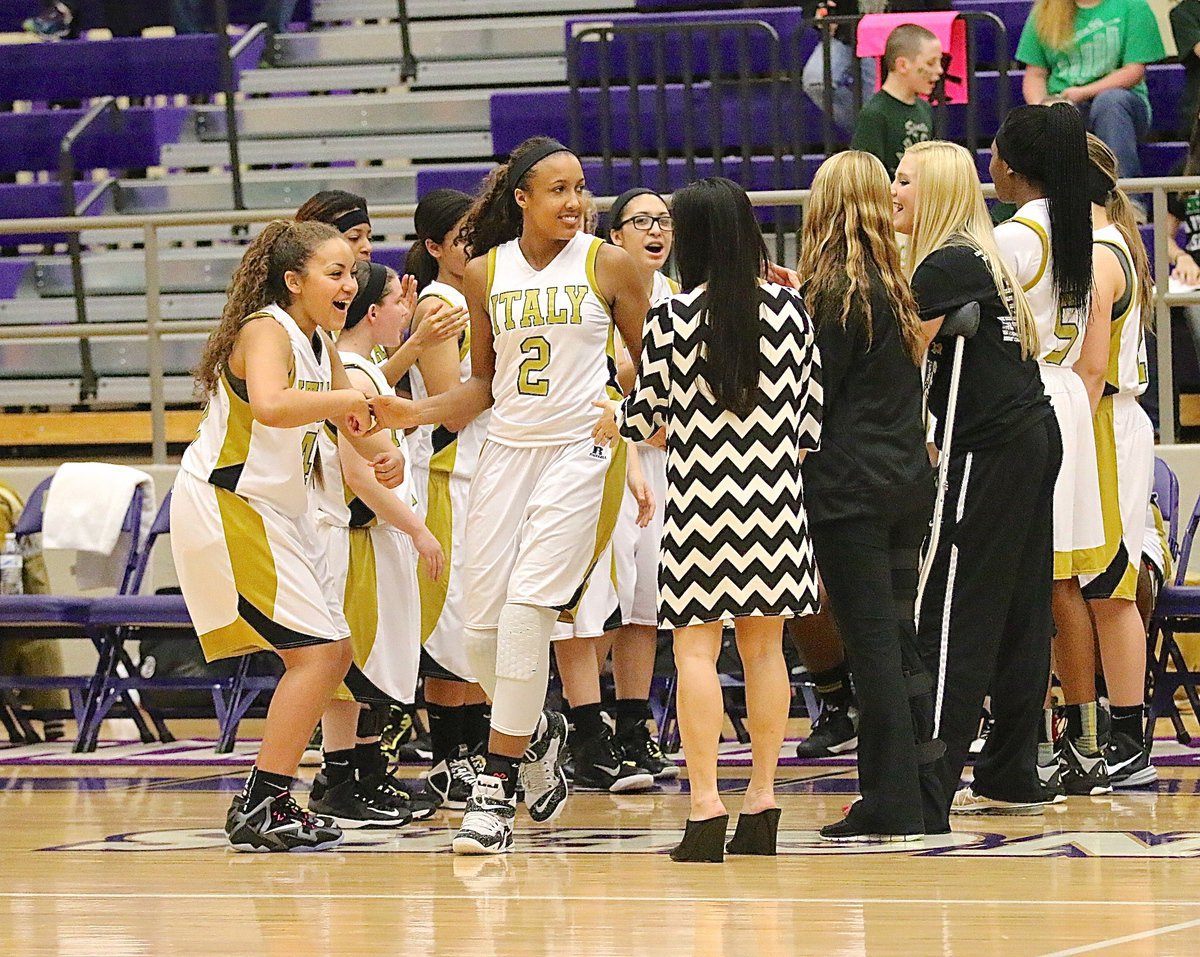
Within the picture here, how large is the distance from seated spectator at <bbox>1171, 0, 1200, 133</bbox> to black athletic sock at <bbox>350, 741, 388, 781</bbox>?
15.8 feet

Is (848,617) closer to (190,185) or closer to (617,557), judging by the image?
(617,557)

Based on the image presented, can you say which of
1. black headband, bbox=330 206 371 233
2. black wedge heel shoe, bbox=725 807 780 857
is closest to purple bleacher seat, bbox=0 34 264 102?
black headband, bbox=330 206 371 233

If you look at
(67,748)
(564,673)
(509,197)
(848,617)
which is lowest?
(67,748)

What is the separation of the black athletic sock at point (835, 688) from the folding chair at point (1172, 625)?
902mm

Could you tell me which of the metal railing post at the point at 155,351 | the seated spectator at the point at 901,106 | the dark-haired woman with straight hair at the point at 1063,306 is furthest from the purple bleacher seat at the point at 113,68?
the dark-haired woman with straight hair at the point at 1063,306

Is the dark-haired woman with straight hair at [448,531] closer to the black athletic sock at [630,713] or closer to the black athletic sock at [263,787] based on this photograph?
the black athletic sock at [630,713]

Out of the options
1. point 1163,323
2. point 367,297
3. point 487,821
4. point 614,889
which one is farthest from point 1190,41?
point 614,889

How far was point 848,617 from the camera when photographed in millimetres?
4453

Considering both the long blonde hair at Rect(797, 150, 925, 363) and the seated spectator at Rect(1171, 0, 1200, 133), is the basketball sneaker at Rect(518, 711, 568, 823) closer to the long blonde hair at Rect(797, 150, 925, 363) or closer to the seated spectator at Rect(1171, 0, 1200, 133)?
the long blonde hair at Rect(797, 150, 925, 363)

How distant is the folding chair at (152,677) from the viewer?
263 inches

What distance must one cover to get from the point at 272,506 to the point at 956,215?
69.2 inches

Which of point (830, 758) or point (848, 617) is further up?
point (848, 617)

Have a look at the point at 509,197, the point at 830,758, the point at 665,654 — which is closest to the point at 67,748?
the point at 665,654

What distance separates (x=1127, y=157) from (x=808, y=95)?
4.86 feet
